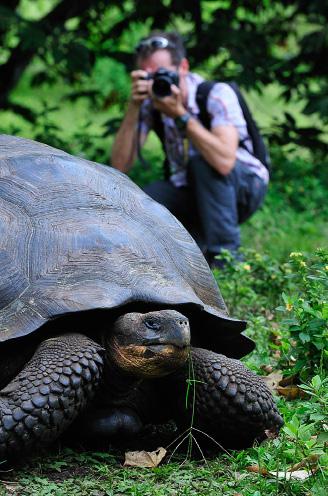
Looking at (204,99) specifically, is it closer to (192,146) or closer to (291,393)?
(192,146)

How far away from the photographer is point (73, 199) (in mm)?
3234

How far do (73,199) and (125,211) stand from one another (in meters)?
0.18

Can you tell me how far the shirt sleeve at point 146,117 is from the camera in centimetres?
619

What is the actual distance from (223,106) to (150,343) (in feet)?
10.5

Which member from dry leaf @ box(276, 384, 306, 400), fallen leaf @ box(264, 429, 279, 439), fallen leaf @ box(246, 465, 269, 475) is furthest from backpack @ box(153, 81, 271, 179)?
fallen leaf @ box(246, 465, 269, 475)

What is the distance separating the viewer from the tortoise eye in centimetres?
280

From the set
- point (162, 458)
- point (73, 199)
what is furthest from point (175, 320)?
point (73, 199)

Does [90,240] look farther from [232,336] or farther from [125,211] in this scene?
[232,336]

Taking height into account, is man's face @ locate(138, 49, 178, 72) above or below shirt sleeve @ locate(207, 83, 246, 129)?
above

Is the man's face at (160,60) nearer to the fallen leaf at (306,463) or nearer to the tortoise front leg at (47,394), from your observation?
the tortoise front leg at (47,394)

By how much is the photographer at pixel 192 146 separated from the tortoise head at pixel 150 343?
274 centimetres

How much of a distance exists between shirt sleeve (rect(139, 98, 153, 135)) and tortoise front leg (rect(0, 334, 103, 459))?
3497 millimetres

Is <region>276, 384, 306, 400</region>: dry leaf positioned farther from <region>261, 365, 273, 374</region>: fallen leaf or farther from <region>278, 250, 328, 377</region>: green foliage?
<region>261, 365, 273, 374</region>: fallen leaf

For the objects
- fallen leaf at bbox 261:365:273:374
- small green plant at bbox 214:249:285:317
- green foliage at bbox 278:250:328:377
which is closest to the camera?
green foliage at bbox 278:250:328:377
